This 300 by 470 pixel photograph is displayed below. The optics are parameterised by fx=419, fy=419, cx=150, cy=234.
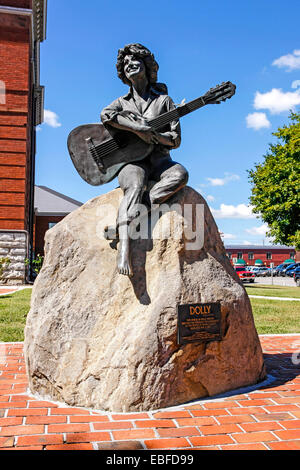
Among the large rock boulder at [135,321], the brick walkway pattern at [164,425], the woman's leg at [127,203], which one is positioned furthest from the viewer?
the woman's leg at [127,203]

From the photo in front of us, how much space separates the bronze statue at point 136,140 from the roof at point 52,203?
26.6 meters

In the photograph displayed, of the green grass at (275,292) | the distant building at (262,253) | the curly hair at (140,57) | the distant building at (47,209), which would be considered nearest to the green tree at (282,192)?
the green grass at (275,292)

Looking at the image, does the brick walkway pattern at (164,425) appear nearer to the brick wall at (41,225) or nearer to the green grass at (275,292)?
the green grass at (275,292)

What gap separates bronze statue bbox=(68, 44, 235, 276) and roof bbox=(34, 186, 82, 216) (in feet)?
87.2

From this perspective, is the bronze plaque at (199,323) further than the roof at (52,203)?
A: No

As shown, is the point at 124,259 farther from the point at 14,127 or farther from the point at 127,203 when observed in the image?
the point at 14,127

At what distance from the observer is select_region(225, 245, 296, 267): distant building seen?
6219 centimetres

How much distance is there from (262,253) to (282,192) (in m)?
38.7

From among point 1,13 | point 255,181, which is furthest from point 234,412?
→ point 255,181

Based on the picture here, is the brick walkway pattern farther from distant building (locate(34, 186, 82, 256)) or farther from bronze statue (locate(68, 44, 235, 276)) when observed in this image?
distant building (locate(34, 186, 82, 256))

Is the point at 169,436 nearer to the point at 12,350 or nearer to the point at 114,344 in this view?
the point at 114,344

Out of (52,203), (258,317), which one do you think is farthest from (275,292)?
(52,203)

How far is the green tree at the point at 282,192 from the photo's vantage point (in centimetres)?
2561

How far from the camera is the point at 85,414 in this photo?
3.66 metres
